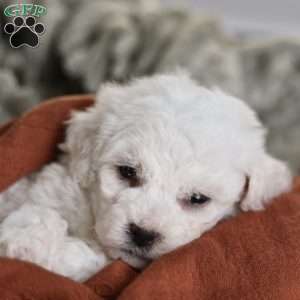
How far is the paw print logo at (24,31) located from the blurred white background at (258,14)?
168cm

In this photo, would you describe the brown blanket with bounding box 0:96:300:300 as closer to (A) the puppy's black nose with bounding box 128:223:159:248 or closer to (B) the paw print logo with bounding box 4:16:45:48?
(A) the puppy's black nose with bounding box 128:223:159:248

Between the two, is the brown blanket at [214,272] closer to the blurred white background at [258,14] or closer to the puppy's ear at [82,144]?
the puppy's ear at [82,144]

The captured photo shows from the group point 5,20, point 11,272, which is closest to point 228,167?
point 11,272

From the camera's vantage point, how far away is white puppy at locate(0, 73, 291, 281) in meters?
1.92

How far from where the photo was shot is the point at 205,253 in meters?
1.91

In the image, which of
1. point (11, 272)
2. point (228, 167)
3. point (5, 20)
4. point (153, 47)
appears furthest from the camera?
point (153, 47)

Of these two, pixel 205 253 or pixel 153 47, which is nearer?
pixel 205 253

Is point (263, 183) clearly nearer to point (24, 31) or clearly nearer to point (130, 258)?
point (130, 258)

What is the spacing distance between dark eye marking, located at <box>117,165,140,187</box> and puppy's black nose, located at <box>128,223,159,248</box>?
220 millimetres

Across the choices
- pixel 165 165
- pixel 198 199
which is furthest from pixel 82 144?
pixel 198 199

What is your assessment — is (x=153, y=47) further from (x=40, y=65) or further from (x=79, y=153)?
(x=79, y=153)

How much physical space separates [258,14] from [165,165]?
9.31 ft

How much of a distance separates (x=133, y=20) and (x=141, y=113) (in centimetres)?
134

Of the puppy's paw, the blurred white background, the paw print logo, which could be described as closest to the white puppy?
the puppy's paw
